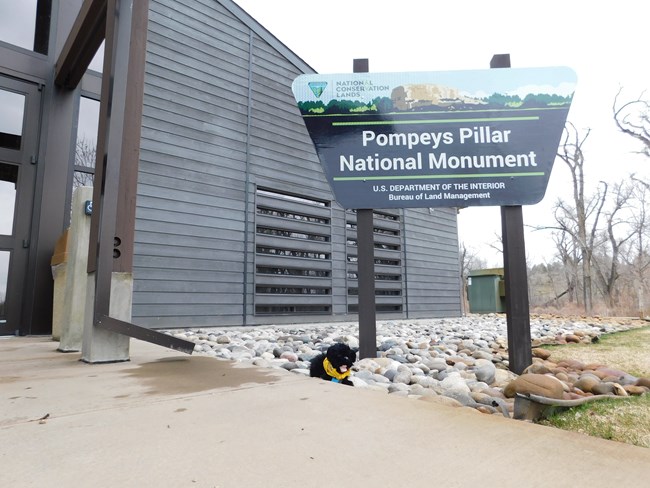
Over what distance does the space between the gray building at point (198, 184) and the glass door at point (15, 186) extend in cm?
1

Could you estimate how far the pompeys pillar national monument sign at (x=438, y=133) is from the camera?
3.09 metres

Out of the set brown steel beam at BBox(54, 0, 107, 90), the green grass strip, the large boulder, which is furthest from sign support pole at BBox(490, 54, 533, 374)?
brown steel beam at BBox(54, 0, 107, 90)

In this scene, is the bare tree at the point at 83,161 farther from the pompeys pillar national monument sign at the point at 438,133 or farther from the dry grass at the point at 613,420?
the dry grass at the point at 613,420

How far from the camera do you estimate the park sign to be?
309cm

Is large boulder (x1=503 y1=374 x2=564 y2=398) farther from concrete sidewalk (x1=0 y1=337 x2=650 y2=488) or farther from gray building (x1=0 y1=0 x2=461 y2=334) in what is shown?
gray building (x1=0 y1=0 x2=461 y2=334)

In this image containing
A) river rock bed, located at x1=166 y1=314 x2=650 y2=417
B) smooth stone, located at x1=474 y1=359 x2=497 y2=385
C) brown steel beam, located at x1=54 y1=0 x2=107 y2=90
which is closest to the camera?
river rock bed, located at x1=166 y1=314 x2=650 y2=417

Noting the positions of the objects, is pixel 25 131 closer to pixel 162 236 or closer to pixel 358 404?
pixel 162 236

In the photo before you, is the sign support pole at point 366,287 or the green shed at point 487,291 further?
the green shed at point 487,291

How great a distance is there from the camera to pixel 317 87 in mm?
3348

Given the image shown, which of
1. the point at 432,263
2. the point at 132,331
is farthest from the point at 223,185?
the point at 432,263

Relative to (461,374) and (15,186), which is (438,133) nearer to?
(461,374)

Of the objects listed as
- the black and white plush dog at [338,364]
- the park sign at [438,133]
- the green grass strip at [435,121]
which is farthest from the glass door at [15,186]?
the black and white plush dog at [338,364]

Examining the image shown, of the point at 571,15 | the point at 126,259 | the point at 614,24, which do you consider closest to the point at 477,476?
the point at 126,259

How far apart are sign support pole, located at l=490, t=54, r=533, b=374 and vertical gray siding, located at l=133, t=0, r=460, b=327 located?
449 cm
